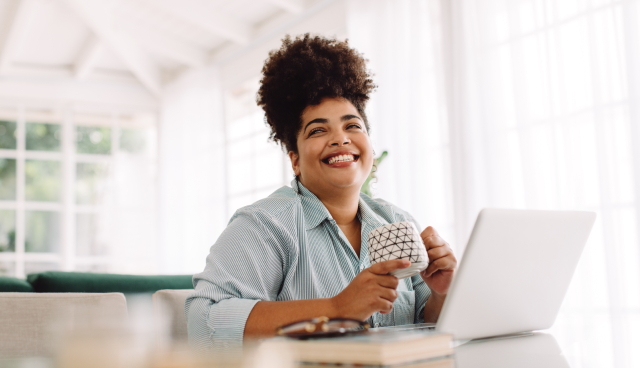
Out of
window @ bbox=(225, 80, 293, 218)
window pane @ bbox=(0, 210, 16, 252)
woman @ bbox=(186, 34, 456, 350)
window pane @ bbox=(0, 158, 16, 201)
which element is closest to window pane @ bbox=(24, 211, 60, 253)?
window pane @ bbox=(0, 210, 16, 252)

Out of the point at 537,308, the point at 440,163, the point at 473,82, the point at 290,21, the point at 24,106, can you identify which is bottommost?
the point at 537,308

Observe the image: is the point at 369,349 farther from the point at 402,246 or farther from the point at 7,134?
the point at 7,134

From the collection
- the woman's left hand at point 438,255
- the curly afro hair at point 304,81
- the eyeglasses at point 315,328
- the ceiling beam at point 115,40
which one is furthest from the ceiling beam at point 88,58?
the eyeglasses at point 315,328

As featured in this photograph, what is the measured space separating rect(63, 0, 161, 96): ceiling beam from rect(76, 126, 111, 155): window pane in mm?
724

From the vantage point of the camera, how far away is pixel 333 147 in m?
1.45

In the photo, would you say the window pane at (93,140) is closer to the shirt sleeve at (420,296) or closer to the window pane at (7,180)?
the window pane at (7,180)

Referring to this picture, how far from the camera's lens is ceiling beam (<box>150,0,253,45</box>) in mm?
4691

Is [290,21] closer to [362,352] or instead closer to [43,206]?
[43,206]

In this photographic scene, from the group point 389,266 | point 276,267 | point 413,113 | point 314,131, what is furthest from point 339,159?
point 413,113

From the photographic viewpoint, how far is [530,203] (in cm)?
283

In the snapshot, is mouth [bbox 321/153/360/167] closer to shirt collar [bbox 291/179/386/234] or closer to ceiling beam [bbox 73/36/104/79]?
shirt collar [bbox 291/179/386/234]

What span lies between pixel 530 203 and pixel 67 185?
493 centimetres

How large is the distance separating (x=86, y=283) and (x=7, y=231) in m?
4.45

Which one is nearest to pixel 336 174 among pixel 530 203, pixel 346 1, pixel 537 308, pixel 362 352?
pixel 537 308
